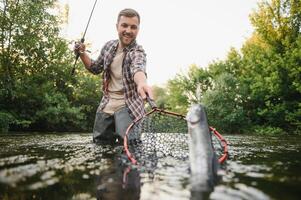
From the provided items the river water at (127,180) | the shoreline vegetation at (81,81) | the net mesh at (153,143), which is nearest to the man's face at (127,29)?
the net mesh at (153,143)

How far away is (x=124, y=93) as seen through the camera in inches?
214

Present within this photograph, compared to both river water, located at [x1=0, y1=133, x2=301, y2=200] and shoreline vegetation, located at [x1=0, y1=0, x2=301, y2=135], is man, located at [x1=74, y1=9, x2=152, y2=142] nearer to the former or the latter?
river water, located at [x1=0, y1=133, x2=301, y2=200]

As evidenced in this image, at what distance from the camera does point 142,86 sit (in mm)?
4340

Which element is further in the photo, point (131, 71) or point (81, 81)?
point (81, 81)

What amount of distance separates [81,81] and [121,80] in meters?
20.9

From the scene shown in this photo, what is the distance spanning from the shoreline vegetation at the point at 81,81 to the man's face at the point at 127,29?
9.73 m

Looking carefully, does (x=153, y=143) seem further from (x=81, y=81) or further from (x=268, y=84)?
(x=268, y=84)

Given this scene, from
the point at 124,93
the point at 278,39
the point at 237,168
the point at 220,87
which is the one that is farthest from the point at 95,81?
the point at 237,168

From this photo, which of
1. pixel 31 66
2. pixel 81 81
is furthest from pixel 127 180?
pixel 81 81

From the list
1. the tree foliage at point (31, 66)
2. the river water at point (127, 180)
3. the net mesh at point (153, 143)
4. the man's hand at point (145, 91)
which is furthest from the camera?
the tree foliage at point (31, 66)

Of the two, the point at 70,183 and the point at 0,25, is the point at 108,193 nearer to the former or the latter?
the point at 70,183

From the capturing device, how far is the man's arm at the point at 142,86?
4105 millimetres

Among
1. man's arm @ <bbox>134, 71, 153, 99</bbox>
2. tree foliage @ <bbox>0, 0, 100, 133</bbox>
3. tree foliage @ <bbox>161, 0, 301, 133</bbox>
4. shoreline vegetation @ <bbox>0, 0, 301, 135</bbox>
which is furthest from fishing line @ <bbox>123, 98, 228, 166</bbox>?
tree foliage @ <bbox>161, 0, 301, 133</bbox>

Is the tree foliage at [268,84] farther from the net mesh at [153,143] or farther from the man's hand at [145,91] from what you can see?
the man's hand at [145,91]
